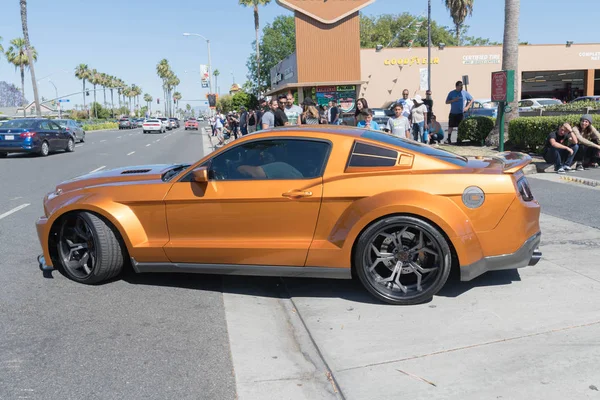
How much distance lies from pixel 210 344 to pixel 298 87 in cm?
3579

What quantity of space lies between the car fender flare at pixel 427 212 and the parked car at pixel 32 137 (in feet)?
61.2

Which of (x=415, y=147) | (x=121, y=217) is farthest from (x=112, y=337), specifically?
(x=415, y=147)

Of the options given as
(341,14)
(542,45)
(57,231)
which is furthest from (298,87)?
(57,231)

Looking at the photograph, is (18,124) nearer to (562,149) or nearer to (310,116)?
(310,116)

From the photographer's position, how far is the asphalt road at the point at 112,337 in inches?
130

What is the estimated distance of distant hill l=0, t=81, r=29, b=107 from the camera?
622ft

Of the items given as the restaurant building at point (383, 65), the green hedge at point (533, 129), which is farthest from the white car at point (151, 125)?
the green hedge at point (533, 129)

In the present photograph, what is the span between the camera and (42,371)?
350cm

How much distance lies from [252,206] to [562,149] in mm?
8803

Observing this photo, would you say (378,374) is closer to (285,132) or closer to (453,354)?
(453,354)

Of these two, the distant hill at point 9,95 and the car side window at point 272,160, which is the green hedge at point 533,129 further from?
the distant hill at point 9,95

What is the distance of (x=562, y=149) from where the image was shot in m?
11.2

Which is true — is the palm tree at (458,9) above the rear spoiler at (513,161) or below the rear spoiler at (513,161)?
above

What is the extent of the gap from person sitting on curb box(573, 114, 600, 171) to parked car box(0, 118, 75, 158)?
17.7 m
